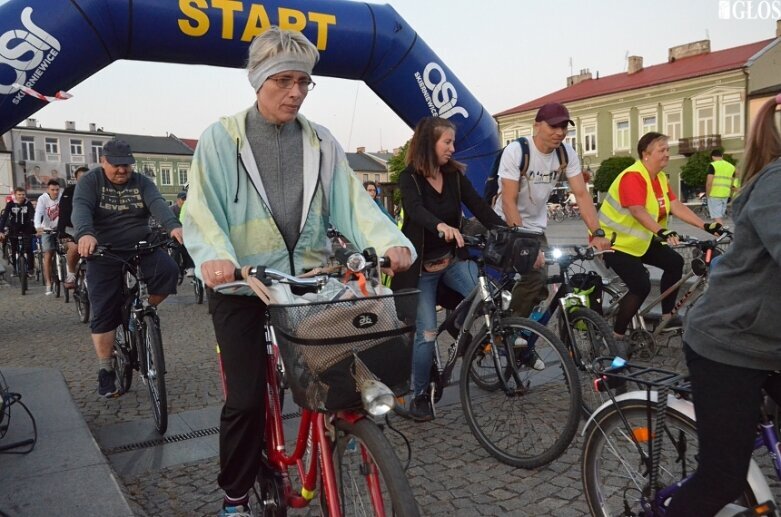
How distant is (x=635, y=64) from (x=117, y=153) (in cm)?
5418

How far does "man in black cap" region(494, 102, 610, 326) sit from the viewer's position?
463 centimetres

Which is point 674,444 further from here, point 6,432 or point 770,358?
point 6,432

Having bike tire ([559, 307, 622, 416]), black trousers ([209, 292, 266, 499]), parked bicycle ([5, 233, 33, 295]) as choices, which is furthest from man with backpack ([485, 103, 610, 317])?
parked bicycle ([5, 233, 33, 295])

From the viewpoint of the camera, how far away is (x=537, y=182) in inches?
192

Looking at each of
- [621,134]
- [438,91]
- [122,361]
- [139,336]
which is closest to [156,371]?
[139,336]

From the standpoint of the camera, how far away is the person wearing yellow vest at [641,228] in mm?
5160

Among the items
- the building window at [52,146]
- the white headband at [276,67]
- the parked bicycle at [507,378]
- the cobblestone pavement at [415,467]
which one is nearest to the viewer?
the white headband at [276,67]

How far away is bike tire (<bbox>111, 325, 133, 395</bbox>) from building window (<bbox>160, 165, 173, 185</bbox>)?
7420cm

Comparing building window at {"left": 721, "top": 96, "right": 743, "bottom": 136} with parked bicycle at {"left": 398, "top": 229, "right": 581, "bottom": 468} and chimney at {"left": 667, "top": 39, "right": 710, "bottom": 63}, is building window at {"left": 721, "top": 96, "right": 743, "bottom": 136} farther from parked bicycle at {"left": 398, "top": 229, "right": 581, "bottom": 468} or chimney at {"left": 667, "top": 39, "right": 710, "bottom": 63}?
parked bicycle at {"left": 398, "top": 229, "right": 581, "bottom": 468}

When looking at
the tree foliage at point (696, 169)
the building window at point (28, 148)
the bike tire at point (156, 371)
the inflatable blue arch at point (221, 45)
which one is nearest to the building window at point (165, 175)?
the building window at point (28, 148)

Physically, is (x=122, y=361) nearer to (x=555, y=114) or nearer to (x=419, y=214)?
(x=419, y=214)

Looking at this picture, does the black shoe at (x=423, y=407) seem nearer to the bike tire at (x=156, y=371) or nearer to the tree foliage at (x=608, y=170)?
the bike tire at (x=156, y=371)

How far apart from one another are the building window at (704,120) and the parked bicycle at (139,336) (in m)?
48.0

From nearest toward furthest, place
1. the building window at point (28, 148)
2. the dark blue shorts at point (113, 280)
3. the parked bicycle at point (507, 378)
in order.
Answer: the parked bicycle at point (507, 378) < the dark blue shorts at point (113, 280) < the building window at point (28, 148)
